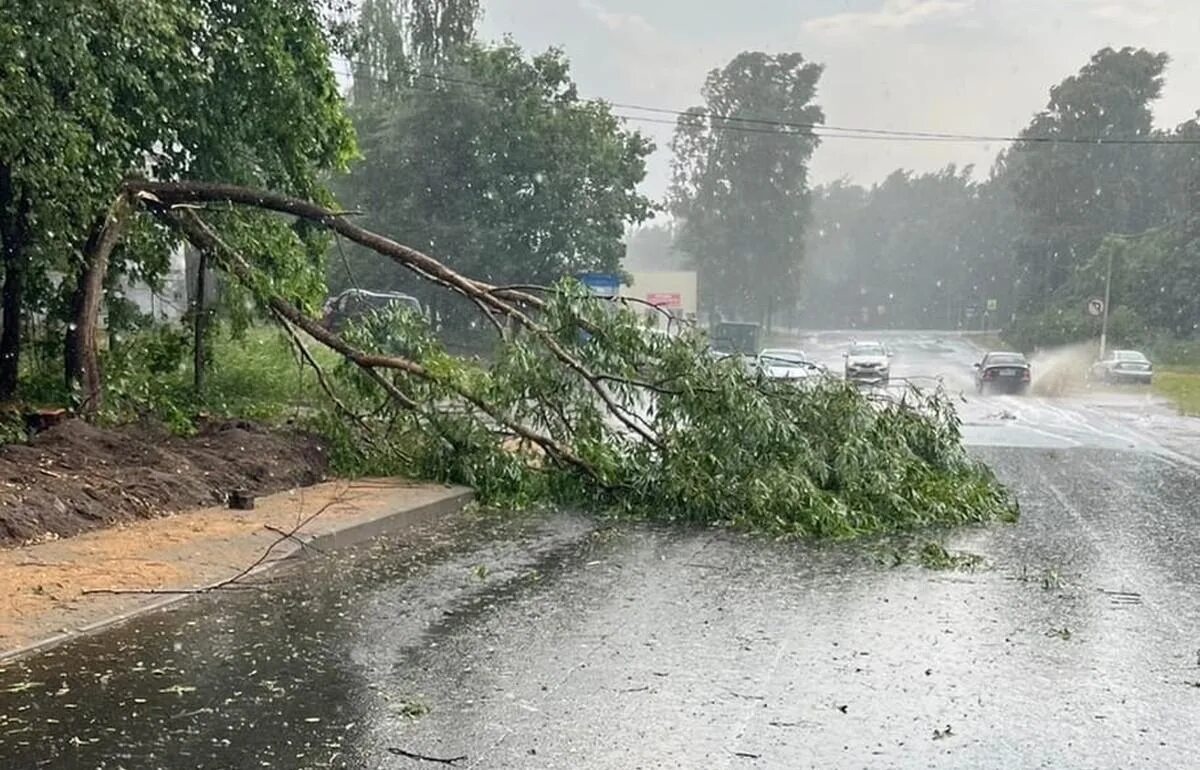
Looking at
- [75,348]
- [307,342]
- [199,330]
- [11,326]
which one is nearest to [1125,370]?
[307,342]

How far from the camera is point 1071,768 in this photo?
4766 millimetres

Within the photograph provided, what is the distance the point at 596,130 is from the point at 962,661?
1323 inches

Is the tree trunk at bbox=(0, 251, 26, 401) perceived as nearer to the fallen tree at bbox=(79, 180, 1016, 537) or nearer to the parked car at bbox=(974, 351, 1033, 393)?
the fallen tree at bbox=(79, 180, 1016, 537)

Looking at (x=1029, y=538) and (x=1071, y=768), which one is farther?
(x=1029, y=538)

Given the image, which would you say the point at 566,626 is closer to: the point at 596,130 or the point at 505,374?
the point at 505,374

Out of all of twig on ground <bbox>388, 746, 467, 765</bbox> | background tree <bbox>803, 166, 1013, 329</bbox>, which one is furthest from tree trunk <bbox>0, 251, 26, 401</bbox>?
background tree <bbox>803, 166, 1013, 329</bbox>

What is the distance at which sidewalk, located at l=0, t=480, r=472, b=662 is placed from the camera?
21.5 ft

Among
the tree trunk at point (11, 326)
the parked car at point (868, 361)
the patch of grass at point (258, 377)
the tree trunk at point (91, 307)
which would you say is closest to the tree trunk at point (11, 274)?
the tree trunk at point (11, 326)

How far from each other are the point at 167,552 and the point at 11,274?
723cm

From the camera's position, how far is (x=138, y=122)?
13.6 meters

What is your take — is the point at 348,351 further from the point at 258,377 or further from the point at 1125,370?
the point at 1125,370

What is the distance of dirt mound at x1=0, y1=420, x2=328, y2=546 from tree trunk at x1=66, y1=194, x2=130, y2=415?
636 millimetres

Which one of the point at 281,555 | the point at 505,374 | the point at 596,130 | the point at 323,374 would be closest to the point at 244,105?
the point at 323,374

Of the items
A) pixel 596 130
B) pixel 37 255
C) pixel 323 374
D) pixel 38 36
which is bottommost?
pixel 323 374
